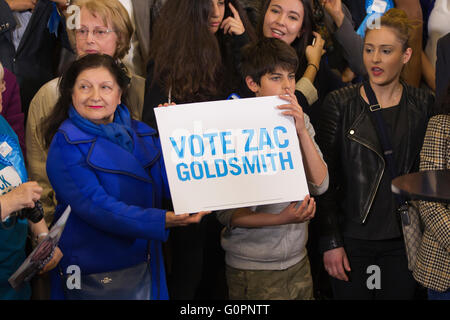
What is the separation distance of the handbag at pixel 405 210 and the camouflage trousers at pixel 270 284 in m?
0.53

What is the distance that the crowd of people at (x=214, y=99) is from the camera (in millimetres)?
2701

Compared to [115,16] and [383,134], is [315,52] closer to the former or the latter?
[383,134]

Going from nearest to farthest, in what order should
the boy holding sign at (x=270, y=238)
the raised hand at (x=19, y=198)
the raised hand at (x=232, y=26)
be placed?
1. the raised hand at (x=19, y=198)
2. the boy holding sign at (x=270, y=238)
3. the raised hand at (x=232, y=26)

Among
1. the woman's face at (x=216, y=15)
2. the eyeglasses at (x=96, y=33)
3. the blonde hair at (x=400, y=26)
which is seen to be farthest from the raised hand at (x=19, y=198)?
the blonde hair at (x=400, y=26)

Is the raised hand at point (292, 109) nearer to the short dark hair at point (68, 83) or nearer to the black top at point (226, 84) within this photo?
the black top at point (226, 84)

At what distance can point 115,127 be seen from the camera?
279cm

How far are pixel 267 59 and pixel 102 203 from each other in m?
1.12

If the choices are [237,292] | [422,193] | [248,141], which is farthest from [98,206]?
[422,193]

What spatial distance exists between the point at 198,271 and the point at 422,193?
1.57 meters

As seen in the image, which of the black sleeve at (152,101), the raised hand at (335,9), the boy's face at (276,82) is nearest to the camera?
the boy's face at (276,82)

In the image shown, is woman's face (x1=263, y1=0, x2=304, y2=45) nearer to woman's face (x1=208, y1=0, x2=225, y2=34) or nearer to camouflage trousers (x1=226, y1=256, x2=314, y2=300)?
woman's face (x1=208, y1=0, x2=225, y2=34)

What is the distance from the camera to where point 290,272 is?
122 inches

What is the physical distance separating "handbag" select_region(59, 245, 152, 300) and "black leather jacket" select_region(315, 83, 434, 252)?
1056 millimetres

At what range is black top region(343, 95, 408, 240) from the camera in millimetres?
3254
